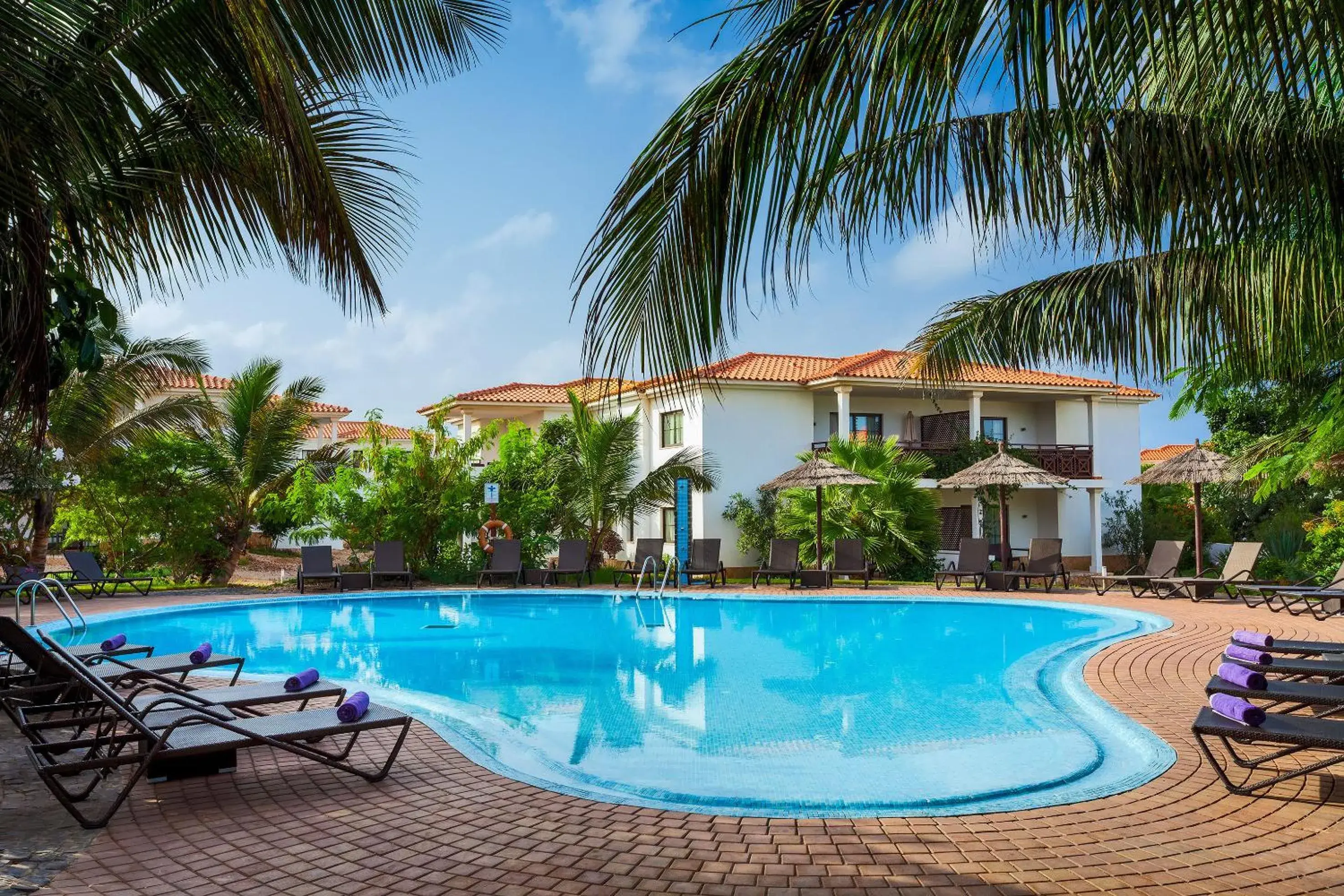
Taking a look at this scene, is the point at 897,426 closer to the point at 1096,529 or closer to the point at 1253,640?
the point at 1096,529

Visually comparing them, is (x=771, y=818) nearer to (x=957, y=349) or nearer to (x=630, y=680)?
(x=957, y=349)

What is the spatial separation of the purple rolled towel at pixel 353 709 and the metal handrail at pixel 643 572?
41.8 ft

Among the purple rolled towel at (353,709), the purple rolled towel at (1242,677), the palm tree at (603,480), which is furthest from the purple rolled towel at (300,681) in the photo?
the palm tree at (603,480)

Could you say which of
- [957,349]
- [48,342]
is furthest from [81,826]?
[957,349]

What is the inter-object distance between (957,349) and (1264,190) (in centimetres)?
285

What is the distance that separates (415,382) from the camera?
28422mm

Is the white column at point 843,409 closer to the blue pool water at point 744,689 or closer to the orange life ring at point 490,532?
the blue pool water at point 744,689

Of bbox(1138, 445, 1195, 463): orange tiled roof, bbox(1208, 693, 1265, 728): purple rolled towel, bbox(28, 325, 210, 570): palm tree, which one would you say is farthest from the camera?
bbox(1138, 445, 1195, 463): orange tiled roof

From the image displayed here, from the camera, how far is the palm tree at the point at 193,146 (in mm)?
2617

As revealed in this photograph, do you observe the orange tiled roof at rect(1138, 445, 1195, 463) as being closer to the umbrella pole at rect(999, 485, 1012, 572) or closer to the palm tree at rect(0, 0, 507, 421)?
the umbrella pole at rect(999, 485, 1012, 572)

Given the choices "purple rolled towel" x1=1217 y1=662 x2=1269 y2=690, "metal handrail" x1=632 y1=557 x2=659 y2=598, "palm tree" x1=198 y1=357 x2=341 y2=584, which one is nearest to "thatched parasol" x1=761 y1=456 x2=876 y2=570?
"metal handrail" x1=632 y1=557 x2=659 y2=598

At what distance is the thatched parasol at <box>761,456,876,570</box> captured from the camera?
19.2 metres

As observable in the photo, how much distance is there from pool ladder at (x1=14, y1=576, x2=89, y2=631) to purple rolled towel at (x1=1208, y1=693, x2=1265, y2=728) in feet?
32.7

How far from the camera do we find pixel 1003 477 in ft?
62.4
